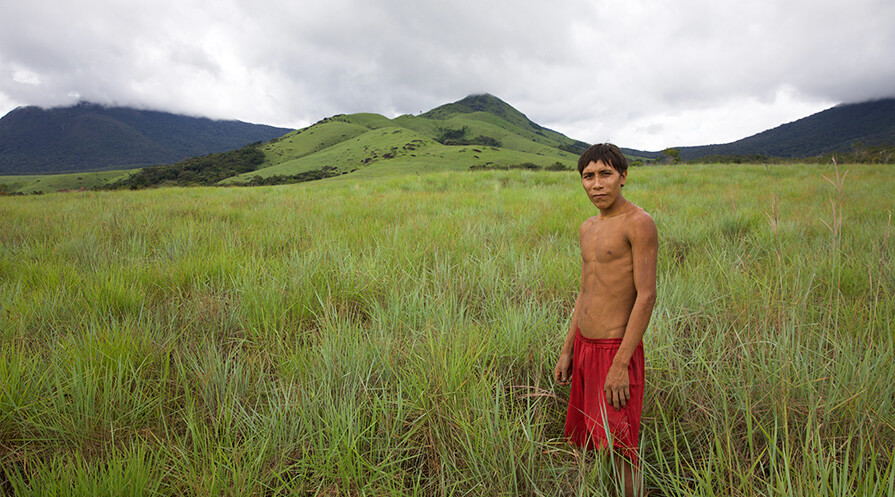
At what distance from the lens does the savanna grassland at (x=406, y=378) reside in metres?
1.07

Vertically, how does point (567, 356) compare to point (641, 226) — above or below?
below

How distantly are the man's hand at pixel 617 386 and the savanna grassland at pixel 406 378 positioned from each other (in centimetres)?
19

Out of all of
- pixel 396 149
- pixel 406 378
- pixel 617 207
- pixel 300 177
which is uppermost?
pixel 396 149

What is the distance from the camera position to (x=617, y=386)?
3.27 ft

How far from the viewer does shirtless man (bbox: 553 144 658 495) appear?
99 centimetres

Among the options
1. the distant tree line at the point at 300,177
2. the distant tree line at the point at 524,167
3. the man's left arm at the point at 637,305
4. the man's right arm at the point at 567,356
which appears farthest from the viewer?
the distant tree line at the point at 300,177

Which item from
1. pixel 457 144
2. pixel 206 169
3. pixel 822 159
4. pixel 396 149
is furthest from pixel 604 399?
pixel 457 144

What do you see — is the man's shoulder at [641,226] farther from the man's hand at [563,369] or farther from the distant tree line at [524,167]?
the distant tree line at [524,167]

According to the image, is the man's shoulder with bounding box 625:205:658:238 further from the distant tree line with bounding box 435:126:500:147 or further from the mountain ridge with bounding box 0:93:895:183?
the distant tree line with bounding box 435:126:500:147

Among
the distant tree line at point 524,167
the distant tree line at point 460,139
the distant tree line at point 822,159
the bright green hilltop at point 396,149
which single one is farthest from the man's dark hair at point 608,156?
the distant tree line at point 460,139

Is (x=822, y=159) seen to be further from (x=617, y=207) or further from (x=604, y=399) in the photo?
(x=604, y=399)

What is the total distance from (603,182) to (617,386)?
59cm

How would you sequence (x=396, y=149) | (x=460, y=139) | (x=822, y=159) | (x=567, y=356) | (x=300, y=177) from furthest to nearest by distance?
(x=460, y=139)
(x=396, y=149)
(x=300, y=177)
(x=822, y=159)
(x=567, y=356)

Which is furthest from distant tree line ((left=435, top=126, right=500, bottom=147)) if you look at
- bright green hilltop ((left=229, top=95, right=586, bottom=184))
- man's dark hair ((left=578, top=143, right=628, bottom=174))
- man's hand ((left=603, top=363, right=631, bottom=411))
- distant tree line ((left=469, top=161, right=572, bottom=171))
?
man's hand ((left=603, top=363, right=631, bottom=411))
